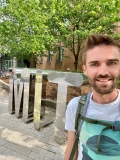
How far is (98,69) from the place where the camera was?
106cm

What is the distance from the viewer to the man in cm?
102

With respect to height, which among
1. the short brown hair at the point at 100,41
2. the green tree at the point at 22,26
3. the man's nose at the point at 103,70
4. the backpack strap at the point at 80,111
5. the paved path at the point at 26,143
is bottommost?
the paved path at the point at 26,143

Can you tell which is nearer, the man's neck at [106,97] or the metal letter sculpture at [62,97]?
the man's neck at [106,97]

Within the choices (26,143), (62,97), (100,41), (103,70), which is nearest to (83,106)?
(103,70)

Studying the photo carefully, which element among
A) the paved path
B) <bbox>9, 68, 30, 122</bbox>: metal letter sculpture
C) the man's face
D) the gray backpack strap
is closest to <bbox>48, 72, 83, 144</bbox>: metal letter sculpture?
the paved path

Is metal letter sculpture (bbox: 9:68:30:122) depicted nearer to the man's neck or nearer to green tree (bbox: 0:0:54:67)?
green tree (bbox: 0:0:54:67)

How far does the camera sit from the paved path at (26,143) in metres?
2.97

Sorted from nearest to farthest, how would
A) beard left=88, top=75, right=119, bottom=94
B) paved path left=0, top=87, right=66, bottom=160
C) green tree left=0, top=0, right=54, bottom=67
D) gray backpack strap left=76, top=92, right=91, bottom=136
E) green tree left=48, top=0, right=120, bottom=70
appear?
beard left=88, top=75, right=119, bottom=94 < gray backpack strap left=76, top=92, right=91, bottom=136 < paved path left=0, top=87, right=66, bottom=160 < green tree left=0, top=0, right=54, bottom=67 < green tree left=48, top=0, right=120, bottom=70

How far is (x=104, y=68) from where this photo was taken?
1.04 meters

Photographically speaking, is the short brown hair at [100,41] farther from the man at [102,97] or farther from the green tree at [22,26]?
the green tree at [22,26]

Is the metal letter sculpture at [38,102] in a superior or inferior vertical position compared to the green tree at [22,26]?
inferior

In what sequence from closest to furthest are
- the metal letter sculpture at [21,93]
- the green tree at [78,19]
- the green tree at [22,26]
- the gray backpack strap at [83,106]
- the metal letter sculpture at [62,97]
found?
the gray backpack strap at [83,106] → the metal letter sculpture at [62,97] → the metal letter sculpture at [21,93] → the green tree at [22,26] → the green tree at [78,19]

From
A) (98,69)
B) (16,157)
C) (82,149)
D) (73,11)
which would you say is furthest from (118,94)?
(73,11)

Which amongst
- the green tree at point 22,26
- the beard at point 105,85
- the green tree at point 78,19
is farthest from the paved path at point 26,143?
the green tree at point 78,19
